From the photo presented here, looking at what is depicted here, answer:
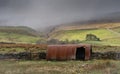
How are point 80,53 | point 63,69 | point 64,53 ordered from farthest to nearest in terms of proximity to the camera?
point 80,53, point 64,53, point 63,69

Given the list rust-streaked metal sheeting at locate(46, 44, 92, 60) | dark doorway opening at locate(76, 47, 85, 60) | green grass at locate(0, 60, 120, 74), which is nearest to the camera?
green grass at locate(0, 60, 120, 74)

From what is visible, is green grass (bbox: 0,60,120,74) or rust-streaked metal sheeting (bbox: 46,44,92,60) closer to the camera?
green grass (bbox: 0,60,120,74)

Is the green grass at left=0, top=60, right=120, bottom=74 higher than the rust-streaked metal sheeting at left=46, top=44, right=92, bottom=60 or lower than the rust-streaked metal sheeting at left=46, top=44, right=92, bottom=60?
lower

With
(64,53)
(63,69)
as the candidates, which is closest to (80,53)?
(64,53)

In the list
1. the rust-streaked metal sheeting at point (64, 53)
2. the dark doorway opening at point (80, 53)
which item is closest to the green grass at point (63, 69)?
the rust-streaked metal sheeting at point (64, 53)

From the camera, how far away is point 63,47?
2507 inches

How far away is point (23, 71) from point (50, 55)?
57.1 feet

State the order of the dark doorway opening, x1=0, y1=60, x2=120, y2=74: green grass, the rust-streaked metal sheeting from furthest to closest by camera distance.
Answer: the dark doorway opening < the rust-streaked metal sheeting < x1=0, y1=60, x2=120, y2=74: green grass

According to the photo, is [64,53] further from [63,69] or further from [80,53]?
[63,69]

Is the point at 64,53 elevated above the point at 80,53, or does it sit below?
above

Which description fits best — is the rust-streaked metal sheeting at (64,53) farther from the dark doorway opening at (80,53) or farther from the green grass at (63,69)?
the green grass at (63,69)

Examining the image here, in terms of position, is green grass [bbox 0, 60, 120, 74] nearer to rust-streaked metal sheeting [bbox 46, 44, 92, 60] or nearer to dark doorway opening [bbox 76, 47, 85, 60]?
rust-streaked metal sheeting [bbox 46, 44, 92, 60]

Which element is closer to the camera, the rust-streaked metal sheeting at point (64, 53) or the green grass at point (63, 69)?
the green grass at point (63, 69)

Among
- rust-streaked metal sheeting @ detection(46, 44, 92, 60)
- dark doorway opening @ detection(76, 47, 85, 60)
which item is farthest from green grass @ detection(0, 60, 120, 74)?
dark doorway opening @ detection(76, 47, 85, 60)
